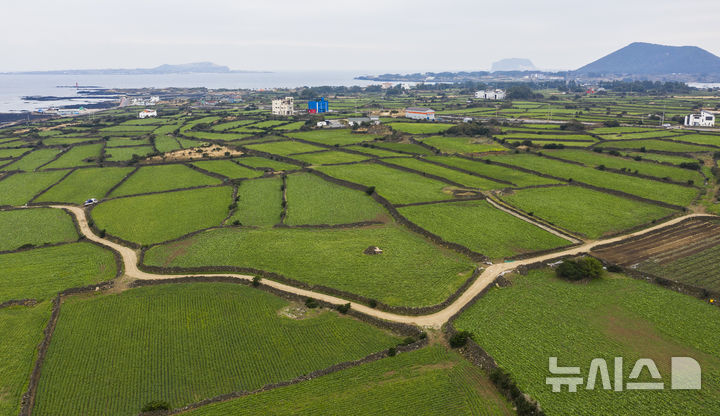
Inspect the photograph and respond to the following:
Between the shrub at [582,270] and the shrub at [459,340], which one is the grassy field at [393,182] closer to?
the shrub at [582,270]

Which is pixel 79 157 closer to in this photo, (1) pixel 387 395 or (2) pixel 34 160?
(2) pixel 34 160

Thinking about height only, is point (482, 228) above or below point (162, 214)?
above

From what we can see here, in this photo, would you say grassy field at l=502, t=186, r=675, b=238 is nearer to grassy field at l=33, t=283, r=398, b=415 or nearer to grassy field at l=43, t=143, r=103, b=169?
grassy field at l=33, t=283, r=398, b=415

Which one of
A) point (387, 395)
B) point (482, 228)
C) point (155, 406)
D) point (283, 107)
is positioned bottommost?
point (387, 395)

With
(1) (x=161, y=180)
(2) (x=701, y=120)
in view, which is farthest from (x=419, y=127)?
(2) (x=701, y=120)

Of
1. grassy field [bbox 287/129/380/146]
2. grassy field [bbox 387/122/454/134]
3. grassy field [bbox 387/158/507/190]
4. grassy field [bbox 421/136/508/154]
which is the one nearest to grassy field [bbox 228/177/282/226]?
grassy field [bbox 387/158/507/190]
